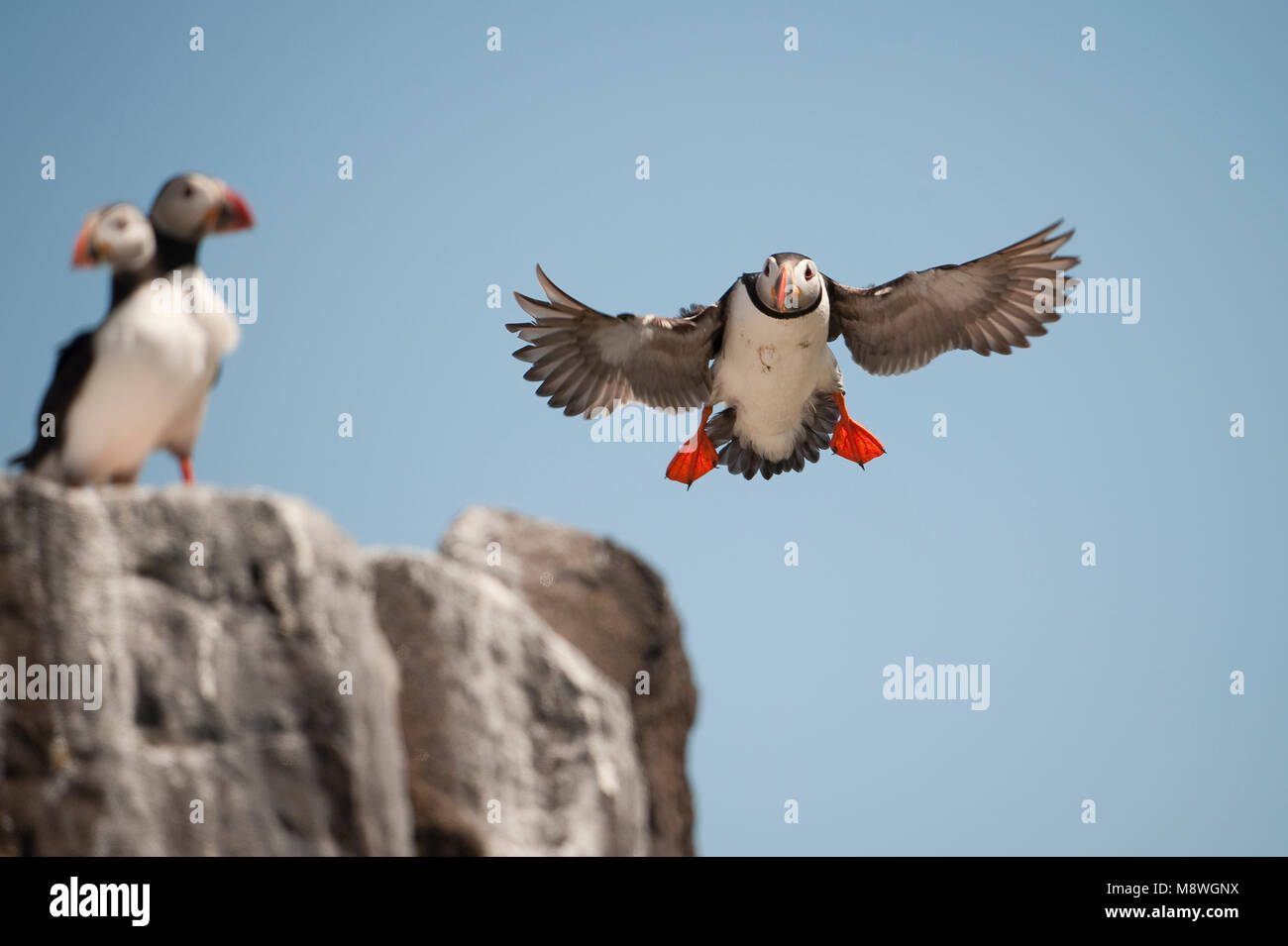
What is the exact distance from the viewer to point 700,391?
1288cm

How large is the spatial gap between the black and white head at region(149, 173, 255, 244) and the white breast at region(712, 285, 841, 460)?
5062 millimetres

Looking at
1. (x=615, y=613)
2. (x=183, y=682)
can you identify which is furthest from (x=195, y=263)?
(x=615, y=613)

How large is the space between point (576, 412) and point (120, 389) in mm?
5771

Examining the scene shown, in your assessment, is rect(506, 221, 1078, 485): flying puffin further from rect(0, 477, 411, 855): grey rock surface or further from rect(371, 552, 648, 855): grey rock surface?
rect(0, 477, 411, 855): grey rock surface

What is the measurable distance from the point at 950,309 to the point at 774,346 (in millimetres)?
1534

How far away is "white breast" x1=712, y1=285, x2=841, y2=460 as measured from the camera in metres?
12.0

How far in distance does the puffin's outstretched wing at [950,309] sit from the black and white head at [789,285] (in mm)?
587

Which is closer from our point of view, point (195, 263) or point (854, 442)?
point (195, 263)

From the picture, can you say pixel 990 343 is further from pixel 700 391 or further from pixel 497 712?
pixel 497 712

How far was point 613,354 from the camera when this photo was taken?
41.1 feet

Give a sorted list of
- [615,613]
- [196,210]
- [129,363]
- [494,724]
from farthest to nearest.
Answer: [615,613] → [494,724] → [196,210] → [129,363]

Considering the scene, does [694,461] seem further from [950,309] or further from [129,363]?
[129,363]
